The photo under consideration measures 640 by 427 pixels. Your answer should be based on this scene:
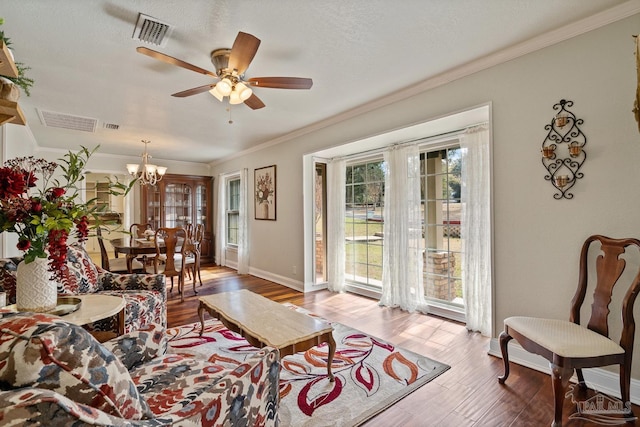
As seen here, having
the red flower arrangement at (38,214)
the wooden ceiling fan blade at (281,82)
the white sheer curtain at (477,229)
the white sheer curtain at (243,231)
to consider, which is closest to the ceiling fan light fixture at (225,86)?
the wooden ceiling fan blade at (281,82)

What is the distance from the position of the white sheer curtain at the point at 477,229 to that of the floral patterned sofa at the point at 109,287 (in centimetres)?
308

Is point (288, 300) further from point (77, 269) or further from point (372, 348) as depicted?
point (77, 269)

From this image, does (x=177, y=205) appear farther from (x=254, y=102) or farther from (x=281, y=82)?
(x=281, y=82)

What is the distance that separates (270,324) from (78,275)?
5.74 ft

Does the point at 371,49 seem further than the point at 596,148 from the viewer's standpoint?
Yes

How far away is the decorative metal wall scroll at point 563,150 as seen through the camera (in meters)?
2.16

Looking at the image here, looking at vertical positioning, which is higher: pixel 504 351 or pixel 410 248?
pixel 410 248

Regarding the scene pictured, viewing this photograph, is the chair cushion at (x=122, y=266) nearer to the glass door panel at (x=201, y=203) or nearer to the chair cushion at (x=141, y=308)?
the chair cushion at (x=141, y=308)

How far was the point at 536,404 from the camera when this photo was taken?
6.40 feet

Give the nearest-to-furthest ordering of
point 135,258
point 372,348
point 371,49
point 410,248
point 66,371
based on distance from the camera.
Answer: point 66,371, point 371,49, point 372,348, point 410,248, point 135,258

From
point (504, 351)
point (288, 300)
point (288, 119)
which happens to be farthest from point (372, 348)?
point (288, 119)

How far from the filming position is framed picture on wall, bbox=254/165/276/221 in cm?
542

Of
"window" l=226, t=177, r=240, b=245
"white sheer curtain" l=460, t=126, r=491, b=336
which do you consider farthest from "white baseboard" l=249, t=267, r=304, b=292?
"white sheer curtain" l=460, t=126, r=491, b=336

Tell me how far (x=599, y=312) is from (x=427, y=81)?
7.66 ft
